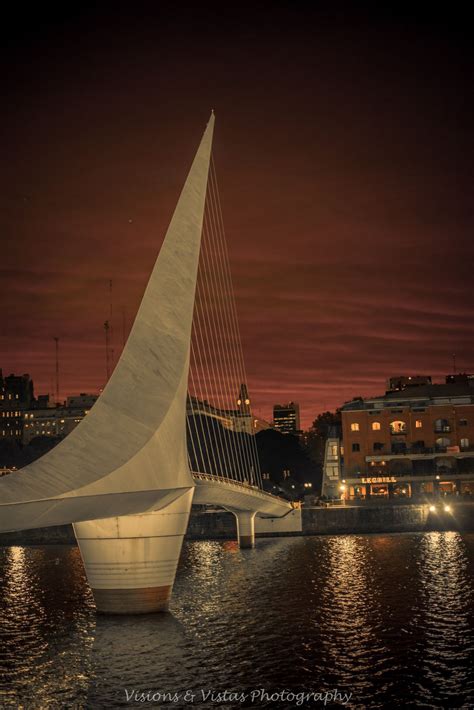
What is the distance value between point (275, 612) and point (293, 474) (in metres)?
88.7

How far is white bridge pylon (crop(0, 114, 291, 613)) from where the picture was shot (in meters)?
26.0

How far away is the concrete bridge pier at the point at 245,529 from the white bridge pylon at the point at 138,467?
110 ft

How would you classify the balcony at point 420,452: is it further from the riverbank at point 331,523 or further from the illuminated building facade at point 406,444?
the riverbank at point 331,523

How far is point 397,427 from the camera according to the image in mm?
95000

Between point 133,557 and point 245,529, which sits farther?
point 245,529

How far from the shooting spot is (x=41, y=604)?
40.0 m

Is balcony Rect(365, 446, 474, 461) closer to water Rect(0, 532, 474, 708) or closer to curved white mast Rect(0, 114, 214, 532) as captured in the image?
water Rect(0, 532, 474, 708)

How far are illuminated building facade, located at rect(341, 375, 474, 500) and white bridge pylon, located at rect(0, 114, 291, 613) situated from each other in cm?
5792

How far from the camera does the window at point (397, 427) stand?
94.8 m

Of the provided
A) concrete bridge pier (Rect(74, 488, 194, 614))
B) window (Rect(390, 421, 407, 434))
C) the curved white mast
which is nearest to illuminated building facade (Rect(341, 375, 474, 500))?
window (Rect(390, 421, 407, 434))

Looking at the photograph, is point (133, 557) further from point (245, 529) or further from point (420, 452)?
point (420, 452)

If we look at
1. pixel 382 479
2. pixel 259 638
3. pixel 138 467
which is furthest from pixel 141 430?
pixel 382 479

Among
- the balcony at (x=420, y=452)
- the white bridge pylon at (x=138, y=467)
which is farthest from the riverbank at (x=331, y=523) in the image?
the white bridge pylon at (x=138, y=467)

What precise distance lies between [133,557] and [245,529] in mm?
37483
